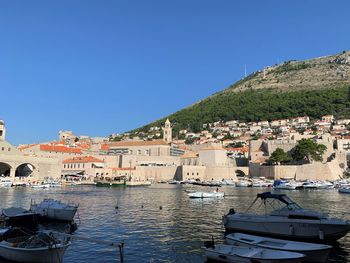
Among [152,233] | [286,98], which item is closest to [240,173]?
[286,98]

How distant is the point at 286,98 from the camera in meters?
138

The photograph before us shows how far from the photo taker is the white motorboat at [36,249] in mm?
10953

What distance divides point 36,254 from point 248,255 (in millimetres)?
6288

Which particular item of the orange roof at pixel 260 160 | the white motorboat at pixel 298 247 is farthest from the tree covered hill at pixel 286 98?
the white motorboat at pixel 298 247

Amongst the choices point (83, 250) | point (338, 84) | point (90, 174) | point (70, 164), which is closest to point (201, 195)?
point (83, 250)

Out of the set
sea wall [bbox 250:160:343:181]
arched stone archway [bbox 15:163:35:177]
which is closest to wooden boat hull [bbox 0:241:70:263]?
arched stone archway [bbox 15:163:35:177]

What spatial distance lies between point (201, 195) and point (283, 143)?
2014 inches

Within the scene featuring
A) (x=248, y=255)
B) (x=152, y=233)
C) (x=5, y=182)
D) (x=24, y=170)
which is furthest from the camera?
(x=24, y=170)

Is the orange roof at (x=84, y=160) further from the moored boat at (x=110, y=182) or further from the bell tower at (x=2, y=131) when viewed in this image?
the bell tower at (x=2, y=131)

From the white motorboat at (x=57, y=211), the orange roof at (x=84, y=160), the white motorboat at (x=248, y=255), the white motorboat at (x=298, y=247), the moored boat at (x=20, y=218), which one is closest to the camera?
the white motorboat at (x=248, y=255)

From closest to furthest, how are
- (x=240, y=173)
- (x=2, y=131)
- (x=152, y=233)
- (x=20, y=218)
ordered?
1. (x=152, y=233)
2. (x=20, y=218)
3. (x=2, y=131)
4. (x=240, y=173)

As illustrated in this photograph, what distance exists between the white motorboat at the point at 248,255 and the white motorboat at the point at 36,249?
4754 mm

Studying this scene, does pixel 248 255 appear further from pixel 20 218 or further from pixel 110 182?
pixel 110 182

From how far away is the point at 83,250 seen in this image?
44.8 feet
